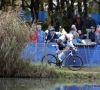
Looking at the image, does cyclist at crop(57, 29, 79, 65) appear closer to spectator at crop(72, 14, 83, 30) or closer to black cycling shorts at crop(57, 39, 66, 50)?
black cycling shorts at crop(57, 39, 66, 50)

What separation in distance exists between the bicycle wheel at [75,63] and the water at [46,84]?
2454mm

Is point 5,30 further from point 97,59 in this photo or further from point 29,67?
point 97,59

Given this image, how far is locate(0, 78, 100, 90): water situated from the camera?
1861cm

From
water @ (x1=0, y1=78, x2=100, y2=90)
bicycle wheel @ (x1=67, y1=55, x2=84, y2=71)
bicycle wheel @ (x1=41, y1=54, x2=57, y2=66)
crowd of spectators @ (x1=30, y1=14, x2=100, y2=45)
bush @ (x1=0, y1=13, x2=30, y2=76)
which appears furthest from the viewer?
bicycle wheel @ (x1=67, y1=55, x2=84, y2=71)

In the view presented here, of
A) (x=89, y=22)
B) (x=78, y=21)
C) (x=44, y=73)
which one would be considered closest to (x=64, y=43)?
(x=44, y=73)

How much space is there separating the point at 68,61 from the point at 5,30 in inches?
143

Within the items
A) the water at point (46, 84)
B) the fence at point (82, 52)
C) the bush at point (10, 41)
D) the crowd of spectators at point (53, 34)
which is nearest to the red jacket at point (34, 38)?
the crowd of spectators at point (53, 34)

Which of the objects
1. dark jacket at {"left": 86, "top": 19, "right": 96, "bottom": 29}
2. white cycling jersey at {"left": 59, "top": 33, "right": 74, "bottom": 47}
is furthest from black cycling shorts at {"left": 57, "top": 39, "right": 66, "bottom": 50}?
dark jacket at {"left": 86, "top": 19, "right": 96, "bottom": 29}

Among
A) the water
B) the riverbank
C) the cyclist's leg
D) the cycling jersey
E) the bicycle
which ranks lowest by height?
the water

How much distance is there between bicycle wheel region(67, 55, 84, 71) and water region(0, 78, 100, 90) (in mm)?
2454

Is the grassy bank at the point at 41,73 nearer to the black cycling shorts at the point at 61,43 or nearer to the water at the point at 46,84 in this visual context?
the water at the point at 46,84

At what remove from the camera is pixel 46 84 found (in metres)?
19.8

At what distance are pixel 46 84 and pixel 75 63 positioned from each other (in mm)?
4219

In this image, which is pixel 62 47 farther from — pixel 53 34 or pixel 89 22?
pixel 89 22
